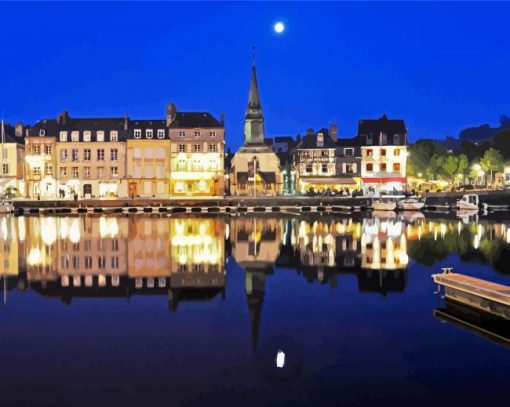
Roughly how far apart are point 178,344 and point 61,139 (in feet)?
256

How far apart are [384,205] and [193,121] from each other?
29991 mm

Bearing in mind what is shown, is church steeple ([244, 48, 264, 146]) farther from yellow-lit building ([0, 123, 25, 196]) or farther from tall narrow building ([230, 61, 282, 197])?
yellow-lit building ([0, 123, 25, 196])

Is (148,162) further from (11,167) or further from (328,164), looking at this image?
(328,164)

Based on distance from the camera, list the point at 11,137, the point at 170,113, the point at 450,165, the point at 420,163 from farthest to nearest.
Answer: the point at 420,163, the point at 450,165, the point at 11,137, the point at 170,113

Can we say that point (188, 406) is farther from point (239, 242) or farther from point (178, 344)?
point (239, 242)

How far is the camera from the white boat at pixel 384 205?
75931 millimetres

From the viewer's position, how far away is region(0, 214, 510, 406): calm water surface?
452 inches

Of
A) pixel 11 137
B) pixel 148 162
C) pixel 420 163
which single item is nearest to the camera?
pixel 148 162

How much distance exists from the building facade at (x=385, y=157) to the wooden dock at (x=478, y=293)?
74516 mm

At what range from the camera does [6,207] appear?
7219 centimetres

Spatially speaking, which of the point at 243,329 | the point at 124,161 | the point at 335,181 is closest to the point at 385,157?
the point at 335,181

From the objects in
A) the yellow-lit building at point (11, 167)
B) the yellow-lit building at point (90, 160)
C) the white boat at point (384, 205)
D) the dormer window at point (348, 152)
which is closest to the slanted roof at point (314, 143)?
the dormer window at point (348, 152)

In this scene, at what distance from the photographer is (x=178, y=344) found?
14500mm

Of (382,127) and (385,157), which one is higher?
(382,127)
